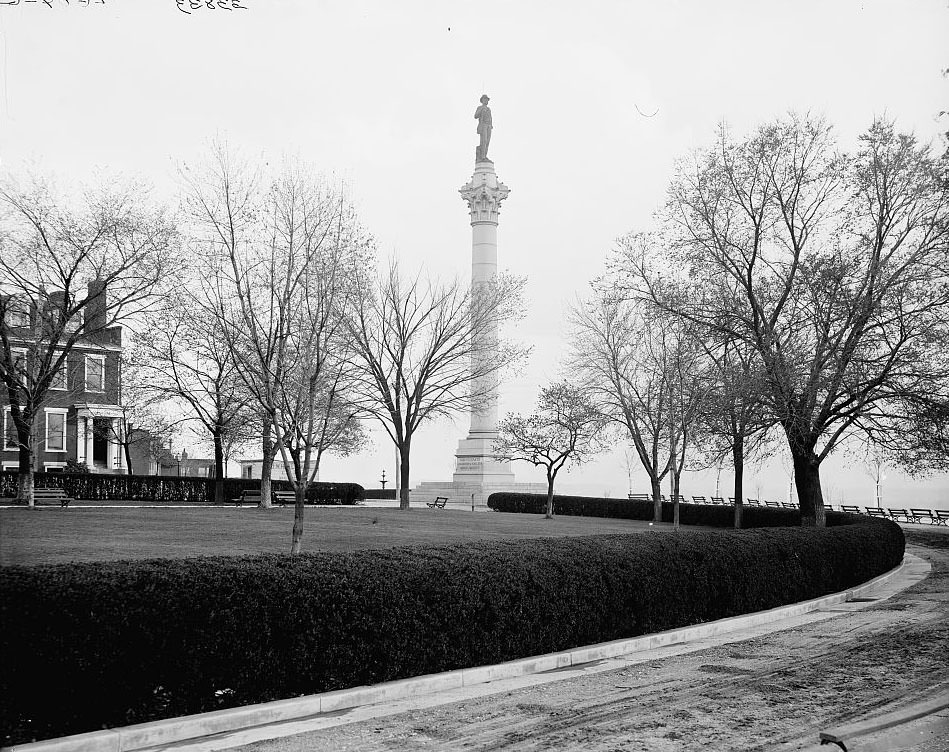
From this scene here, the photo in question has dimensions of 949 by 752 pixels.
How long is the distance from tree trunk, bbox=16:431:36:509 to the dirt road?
23.5 metres

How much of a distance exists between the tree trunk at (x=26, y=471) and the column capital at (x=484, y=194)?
27.8 meters

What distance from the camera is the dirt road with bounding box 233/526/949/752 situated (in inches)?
292

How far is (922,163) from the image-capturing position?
25500mm

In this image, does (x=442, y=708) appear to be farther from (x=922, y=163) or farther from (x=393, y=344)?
(x=393, y=344)

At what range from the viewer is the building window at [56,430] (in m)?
44.1

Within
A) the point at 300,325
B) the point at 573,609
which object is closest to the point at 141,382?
the point at 300,325

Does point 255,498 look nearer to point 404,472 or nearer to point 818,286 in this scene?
point 404,472


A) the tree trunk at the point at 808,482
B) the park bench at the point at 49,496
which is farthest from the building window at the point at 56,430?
the tree trunk at the point at 808,482

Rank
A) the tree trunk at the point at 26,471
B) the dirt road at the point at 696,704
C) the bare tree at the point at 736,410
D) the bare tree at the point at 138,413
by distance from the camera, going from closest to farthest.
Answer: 1. the dirt road at the point at 696,704
2. the bare tree at the point at 736,410
3. the tree trunk at the point at 26,471
4. the bare tree at the point at 138,413

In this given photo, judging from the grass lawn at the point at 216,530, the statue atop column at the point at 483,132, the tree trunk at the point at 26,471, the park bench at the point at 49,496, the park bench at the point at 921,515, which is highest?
the statue atop column at the point at 483,132

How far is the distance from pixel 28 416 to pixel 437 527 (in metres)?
13.4

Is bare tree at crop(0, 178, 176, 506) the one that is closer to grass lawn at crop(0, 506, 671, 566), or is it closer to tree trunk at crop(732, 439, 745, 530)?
grass lawn at crop(0, 506, 671, 566)

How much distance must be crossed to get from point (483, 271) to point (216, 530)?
93.6 ft

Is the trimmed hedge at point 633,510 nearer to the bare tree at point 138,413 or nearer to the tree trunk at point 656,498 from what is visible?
the tree trunk at point 656,498
